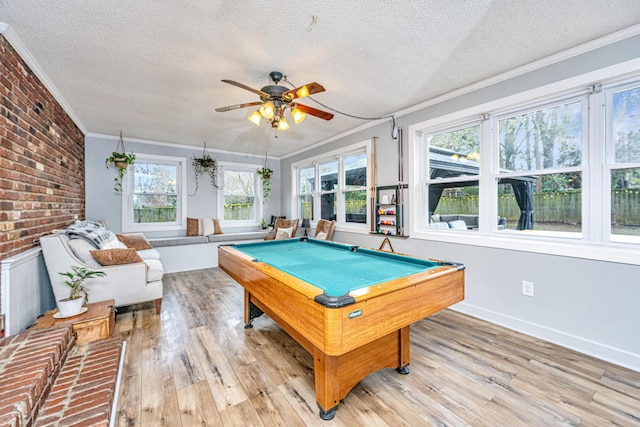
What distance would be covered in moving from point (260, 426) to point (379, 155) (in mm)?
3379

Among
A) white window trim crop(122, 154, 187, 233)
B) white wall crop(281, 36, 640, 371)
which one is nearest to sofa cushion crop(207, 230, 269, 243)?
white window trim crop(122, 154, 187, 233)

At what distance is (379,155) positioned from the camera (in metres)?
3.85

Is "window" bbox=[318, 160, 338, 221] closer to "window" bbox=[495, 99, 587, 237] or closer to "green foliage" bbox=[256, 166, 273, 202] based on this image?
"green foliage" bbox=[256, 166, 273, 202]

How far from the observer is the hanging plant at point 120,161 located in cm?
445

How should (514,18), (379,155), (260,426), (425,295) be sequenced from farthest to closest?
(379,155)
(514,18)
(425,295)
(260,426)

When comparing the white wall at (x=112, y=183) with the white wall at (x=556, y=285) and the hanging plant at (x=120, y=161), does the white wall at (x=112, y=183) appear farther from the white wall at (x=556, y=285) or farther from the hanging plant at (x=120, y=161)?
the white wall at (x=556, y=285)

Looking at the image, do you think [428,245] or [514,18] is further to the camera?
[428,245]

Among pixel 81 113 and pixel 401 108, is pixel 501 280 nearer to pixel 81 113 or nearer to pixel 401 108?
pixel 401 108

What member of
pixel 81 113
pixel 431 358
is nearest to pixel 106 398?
pixel 431 358

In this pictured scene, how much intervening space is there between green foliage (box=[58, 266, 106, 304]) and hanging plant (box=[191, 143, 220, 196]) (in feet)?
10.2

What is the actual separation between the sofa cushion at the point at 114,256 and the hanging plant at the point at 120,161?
248 centimetres

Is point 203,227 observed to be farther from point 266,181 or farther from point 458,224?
point 458,224

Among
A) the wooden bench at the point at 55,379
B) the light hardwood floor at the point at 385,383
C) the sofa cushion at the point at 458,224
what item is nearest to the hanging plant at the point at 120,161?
the light hardwood floor at the point at 385,383

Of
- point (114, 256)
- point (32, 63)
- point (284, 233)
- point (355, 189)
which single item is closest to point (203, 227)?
point (284, 233)
